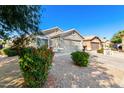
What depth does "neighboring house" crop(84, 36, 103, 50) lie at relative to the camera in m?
18.1

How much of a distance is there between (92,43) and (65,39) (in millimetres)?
3502

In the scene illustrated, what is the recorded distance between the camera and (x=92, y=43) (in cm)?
1905

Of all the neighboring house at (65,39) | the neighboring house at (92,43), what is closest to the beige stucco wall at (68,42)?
the neighboring house at (65,39)

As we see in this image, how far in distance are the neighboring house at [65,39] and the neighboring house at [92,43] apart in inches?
35.4

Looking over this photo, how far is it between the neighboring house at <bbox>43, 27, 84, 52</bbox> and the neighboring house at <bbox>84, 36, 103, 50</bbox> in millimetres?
900

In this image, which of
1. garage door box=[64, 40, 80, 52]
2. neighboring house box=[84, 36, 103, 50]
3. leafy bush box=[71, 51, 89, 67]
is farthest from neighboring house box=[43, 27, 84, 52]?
leafy bush box=[71, 51, 89, 67]

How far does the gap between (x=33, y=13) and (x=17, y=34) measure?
108 centimetres

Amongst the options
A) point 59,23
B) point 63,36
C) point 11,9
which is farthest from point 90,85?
point 63,36

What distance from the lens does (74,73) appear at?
749 cm

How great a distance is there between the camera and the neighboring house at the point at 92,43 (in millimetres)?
18125

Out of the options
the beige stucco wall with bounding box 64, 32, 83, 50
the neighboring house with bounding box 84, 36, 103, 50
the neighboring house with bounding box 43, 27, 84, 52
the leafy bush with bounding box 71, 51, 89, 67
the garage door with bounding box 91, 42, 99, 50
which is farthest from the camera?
the garage door with bounding box 91, 42, 99, 50

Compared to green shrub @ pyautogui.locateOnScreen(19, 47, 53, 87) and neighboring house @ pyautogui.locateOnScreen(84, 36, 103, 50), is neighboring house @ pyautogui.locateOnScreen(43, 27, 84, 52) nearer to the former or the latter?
neighboring house @ pyautogui.locateOnScreen(84, 36, 103, 50)

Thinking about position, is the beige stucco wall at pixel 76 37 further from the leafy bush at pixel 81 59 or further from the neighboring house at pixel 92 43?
the leafy bush at pixel 81 59
